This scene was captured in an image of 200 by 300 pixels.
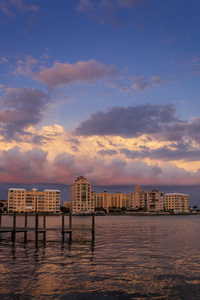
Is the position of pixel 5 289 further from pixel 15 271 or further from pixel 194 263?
pixel 194 263

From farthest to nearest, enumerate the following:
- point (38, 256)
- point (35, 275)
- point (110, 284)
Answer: point (38, 256) → point (35, 275) → point (110, 284)

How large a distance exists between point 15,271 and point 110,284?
8.58m

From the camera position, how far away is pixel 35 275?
23406 mm

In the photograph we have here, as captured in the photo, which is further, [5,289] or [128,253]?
[128,253]

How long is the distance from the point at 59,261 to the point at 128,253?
8937mm

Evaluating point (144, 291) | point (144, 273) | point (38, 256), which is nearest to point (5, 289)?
point (144, 291)

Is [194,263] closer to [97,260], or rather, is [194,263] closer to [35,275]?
[97,260]

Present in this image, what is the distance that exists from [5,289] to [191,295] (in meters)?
11.8

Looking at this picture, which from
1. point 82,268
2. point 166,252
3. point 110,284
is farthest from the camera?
point 166,252

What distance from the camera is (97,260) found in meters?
30.2

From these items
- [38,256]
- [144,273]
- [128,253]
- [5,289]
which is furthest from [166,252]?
[5,289]

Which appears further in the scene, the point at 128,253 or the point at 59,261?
the point at 128,253

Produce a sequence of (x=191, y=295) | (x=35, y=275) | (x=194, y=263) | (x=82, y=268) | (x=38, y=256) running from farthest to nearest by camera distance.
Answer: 1. (x=38, y=256)
2. (x=194, y=263)
3. (x=82, y=268)
4. (x=35, y=275)
5. (x=191, y=295)

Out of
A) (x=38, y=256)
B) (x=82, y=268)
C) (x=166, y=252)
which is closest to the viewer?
(x=82, y=268)
